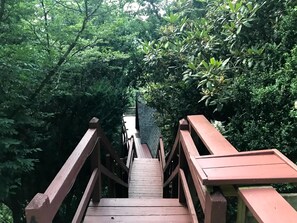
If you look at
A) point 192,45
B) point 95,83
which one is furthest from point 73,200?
point 192,45

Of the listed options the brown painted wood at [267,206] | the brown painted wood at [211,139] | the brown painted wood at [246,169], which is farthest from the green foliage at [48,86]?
the brown painted wood at [267,206]

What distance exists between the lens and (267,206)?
96cm

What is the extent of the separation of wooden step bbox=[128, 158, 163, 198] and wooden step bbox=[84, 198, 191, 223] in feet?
7.09

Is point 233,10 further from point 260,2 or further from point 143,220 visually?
point 143,220

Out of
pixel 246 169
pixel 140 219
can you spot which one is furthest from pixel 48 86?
pixel 246 169

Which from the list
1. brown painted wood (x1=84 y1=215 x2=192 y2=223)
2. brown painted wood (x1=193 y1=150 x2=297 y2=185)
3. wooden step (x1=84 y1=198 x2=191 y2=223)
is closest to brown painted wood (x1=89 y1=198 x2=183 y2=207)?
wooden step (x1=84 y1=198 x2=191 y2=223)

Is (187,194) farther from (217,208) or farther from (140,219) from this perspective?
(217,208)

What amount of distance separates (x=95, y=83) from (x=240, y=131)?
10.8 feet

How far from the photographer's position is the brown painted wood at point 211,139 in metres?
1.65

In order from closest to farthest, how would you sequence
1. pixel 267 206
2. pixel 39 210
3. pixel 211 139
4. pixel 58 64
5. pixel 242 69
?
pixel 267 206 → pixel 39 210 → pixel 211 139 → pixel 242 69 → pixel 58 64

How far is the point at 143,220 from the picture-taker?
238 cm

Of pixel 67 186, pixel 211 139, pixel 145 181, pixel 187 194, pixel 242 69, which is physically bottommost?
pixel 145 181

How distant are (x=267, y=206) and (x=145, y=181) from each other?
4850 millimetres

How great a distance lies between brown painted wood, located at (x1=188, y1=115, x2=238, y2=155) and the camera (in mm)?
1651
